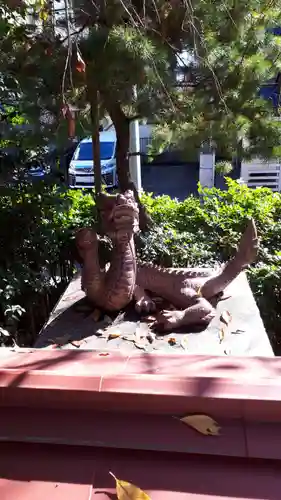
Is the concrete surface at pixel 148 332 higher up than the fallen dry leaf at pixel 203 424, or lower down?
lower down

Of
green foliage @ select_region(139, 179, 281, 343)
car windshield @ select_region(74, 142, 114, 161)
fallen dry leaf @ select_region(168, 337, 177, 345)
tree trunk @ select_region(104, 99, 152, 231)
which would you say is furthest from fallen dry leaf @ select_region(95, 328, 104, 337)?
car windshield @ select_region(74, 142, 114, 161)

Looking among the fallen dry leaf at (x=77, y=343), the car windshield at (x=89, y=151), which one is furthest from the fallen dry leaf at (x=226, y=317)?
the car windshield at (x=89, y=151)

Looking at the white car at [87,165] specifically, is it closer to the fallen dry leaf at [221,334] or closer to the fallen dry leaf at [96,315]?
the fallen dry leaf at [96,315]

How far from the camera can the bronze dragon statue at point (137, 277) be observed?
2.71 meters

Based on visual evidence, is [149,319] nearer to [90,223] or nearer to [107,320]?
[107,320]

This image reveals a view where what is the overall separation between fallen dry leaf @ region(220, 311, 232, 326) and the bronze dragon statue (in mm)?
88

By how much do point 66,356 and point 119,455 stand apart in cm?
43

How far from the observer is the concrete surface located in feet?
8.32

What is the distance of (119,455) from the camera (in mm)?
1009

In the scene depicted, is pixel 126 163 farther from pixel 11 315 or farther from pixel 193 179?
pixel 193 179

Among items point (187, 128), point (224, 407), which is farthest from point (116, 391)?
point (187, 128)

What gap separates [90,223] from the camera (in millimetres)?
4062

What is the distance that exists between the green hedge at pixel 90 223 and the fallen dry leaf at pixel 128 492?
210 centimetres

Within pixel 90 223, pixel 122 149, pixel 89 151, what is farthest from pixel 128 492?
pixel 89 151
